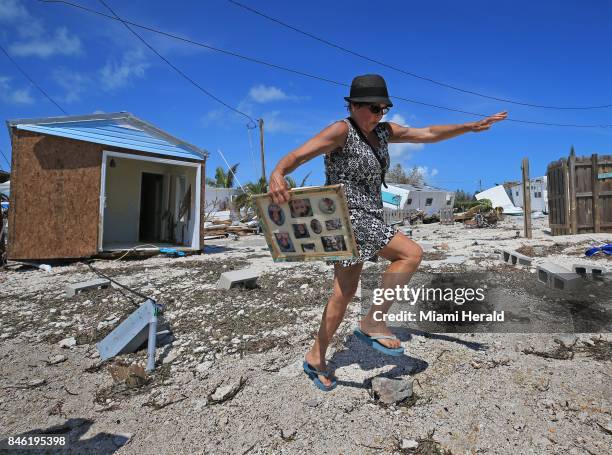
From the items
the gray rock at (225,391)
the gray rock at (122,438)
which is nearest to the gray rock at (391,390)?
the gray rock at (225,391)

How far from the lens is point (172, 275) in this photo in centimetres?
680

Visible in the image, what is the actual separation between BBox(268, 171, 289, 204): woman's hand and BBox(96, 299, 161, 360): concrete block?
166cm

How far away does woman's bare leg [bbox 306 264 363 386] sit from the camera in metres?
2.37

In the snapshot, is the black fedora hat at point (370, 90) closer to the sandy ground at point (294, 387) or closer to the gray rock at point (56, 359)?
the sandy ground at point (294, 387)

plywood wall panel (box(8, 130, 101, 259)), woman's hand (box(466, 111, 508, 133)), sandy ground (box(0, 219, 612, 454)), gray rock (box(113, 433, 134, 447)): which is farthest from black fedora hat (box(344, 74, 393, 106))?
plywood wall panel (box(8, 130, 101, 259))

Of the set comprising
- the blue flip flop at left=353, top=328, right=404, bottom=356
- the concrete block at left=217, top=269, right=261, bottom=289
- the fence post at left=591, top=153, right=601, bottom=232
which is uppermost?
the fence post at left=591, top=153, right=601, bottom=232

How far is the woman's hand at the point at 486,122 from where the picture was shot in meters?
2.62

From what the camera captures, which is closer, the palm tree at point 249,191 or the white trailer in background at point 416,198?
the palm tree at point 249,191

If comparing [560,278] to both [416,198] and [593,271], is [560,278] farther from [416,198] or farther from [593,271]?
[416,198]

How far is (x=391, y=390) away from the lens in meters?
2.28

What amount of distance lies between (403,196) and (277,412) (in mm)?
30902

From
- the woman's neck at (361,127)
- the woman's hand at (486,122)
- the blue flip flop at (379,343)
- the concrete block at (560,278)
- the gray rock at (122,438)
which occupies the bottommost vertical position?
the gray rock at (122,438)

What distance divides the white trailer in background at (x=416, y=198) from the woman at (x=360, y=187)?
27.1m

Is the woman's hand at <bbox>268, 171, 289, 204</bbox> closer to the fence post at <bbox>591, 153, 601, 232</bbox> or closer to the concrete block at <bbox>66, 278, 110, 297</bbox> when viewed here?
the concrete block at <bbox>66, 278, 110, 297</bbox>
